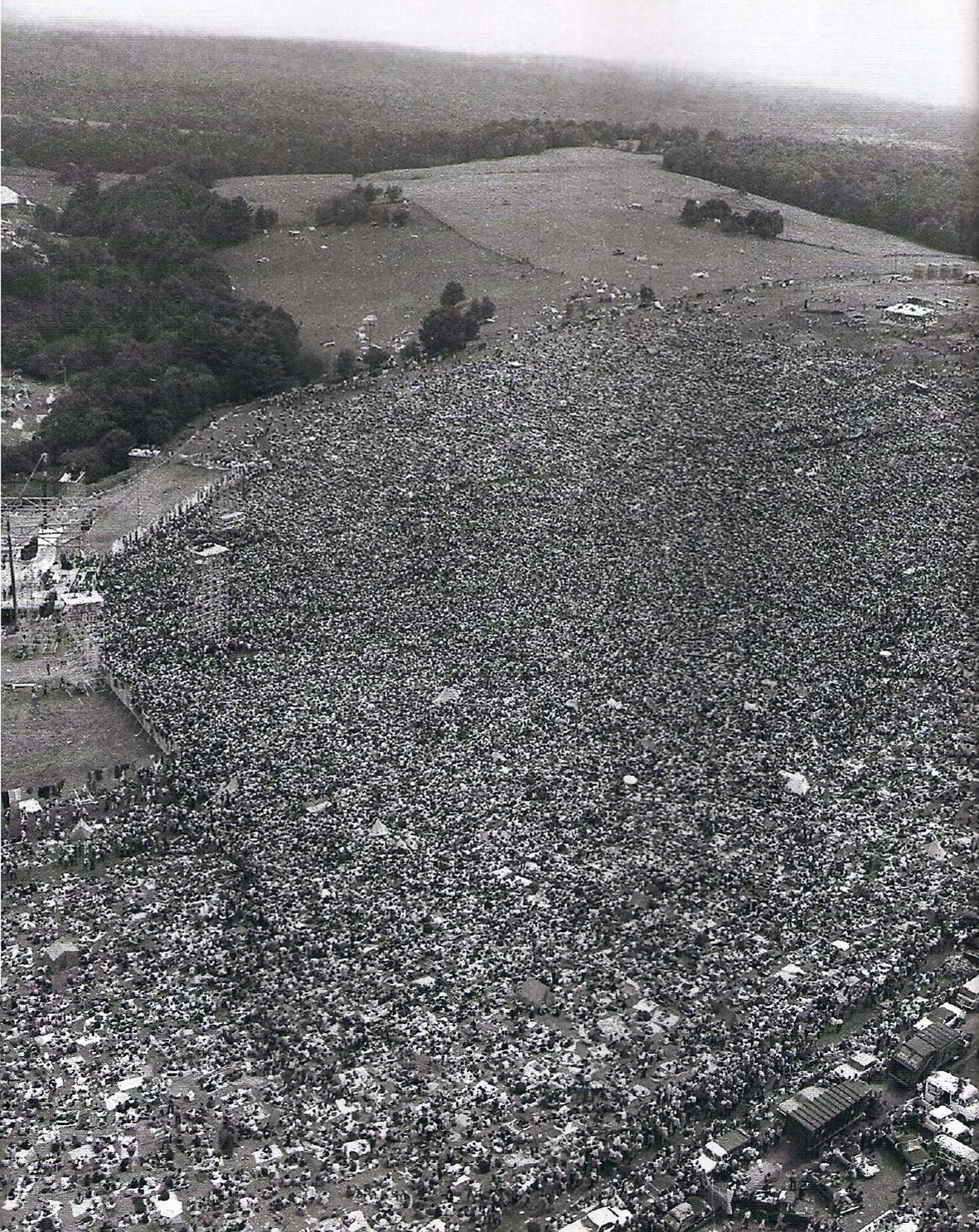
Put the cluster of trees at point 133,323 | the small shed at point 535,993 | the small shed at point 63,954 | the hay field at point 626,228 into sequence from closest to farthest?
the small shed at point 535,993 → the small shed at point 63,954 → the cluster of trees at point 133,323 → the hay field at point 626,228

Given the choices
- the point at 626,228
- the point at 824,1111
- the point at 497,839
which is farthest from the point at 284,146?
the point at 824,1111

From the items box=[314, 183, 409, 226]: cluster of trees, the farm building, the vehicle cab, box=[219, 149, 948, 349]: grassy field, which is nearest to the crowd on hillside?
the vehicle cab

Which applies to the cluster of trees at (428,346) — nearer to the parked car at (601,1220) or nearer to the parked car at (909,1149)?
the parked car at (909,1149)

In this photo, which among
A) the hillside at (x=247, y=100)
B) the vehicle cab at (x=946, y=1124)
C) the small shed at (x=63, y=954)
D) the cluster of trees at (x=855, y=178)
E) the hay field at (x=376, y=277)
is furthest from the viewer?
the hillside at (x=247, y=100)

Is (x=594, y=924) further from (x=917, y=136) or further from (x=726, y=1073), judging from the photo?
(x=917, y=136)

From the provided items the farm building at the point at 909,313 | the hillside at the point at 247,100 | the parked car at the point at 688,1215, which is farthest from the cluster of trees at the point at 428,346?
the parked car at the point at 688,1215

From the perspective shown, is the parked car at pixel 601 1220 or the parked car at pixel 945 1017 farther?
the parked car at pixel 945 1017

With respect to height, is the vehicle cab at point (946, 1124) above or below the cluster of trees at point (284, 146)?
below

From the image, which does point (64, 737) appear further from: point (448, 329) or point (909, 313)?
point (909, 313)
